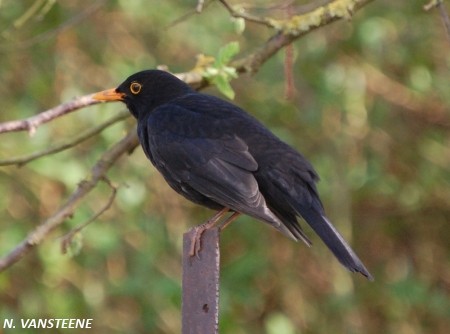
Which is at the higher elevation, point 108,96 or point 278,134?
point 108,96

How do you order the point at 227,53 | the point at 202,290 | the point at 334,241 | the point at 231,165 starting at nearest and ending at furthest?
the point at 202,290 < the point at 334,241 < the point at 231,165 < the point at 227,53

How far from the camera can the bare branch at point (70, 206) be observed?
5.04 m

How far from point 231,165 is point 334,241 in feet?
2.11

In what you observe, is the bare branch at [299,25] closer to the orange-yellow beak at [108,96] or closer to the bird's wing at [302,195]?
the orange-yellow beak at [108,96]

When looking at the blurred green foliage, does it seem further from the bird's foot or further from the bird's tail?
the bird's foot

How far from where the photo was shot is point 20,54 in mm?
8305

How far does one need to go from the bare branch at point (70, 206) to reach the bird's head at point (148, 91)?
0.52ft

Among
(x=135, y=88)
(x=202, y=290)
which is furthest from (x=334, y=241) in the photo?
(x=135, y=88)

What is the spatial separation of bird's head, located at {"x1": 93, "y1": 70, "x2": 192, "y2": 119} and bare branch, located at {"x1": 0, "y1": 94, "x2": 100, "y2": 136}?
487mm

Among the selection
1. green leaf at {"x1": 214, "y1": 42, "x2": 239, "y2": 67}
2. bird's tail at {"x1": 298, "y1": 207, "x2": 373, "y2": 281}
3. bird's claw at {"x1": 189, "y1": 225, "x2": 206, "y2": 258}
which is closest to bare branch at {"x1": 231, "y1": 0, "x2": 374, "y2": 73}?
green leaf at {"x1": 214, "y1": 42, "x2": 239, "y2": 67}

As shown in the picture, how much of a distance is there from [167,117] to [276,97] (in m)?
3.39

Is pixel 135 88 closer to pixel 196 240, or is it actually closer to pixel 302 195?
pixel 302 195

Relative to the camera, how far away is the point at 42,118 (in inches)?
194

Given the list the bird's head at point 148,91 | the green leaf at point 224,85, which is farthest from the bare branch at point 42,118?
the green leaf at point 224,85
